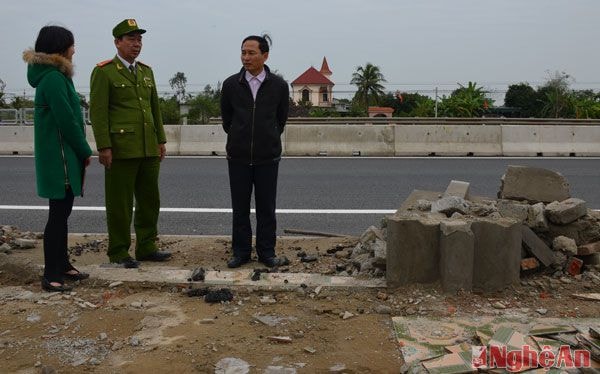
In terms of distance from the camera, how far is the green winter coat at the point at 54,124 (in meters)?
4.32

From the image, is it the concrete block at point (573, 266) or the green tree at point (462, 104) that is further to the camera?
the green tree at point (462, 104)

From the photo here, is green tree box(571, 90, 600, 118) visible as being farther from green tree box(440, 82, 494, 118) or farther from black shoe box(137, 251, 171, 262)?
black shoe box(137, 251, 171, 262)

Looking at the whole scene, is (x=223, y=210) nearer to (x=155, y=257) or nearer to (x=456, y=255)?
(x=155, y=257)

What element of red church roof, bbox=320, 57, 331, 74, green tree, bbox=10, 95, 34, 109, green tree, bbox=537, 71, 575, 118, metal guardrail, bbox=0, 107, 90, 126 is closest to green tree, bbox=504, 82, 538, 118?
green tree, bbox=537, 71, 575, 118

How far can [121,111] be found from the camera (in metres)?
4.90

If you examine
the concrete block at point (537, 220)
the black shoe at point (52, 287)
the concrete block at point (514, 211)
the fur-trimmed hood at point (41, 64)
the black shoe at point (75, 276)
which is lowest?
the black shoe at point (52, 287)

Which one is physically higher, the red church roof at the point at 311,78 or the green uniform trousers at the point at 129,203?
the red church roof at the point at 311,78

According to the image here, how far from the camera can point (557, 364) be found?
324 centimetres

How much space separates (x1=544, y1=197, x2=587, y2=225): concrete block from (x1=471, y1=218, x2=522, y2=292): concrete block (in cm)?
67

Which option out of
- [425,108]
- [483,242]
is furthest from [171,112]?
[483,242]

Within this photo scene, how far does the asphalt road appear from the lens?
745 cm

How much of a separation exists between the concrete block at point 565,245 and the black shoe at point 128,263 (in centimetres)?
333

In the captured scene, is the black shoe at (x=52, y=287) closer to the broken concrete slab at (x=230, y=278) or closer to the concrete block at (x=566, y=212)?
the broken concrete slab at (x=230, y=278)

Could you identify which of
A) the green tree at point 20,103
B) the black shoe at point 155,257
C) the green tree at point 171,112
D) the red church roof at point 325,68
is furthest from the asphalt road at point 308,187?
the red church roof at point 325,68
